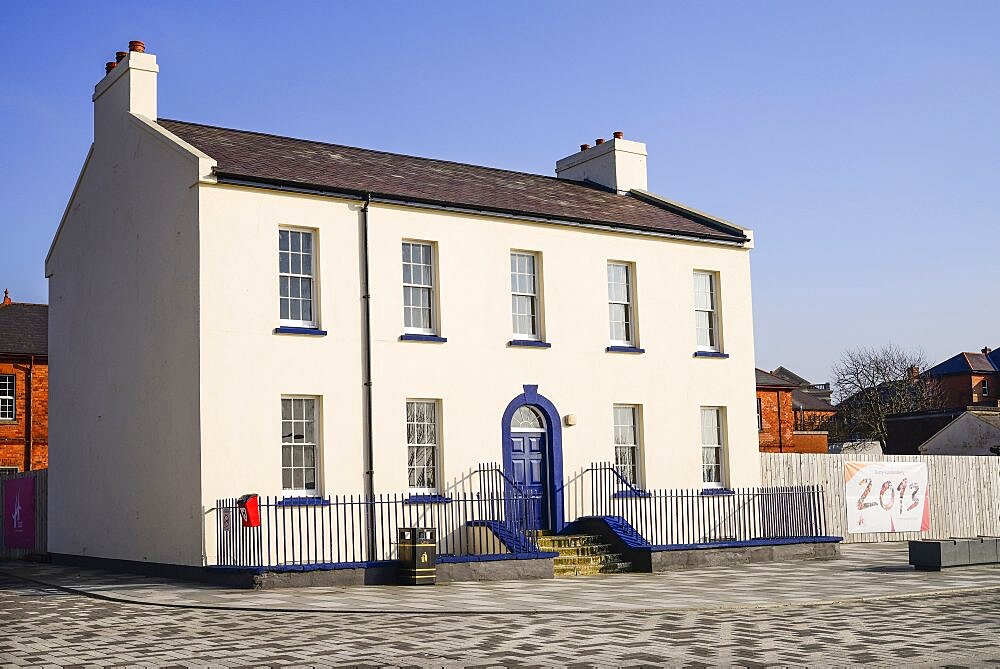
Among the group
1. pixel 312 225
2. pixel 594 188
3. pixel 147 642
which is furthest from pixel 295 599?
pixel 594 188

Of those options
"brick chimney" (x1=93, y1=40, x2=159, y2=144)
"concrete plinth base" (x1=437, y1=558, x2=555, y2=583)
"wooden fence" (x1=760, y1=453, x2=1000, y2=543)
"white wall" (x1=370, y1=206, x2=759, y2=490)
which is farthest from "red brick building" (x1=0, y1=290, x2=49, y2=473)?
"wooden fence" (x1=760, y1=453, x2=1000, y2=543)

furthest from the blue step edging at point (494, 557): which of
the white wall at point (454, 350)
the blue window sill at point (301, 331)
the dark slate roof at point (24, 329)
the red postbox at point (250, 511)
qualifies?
the dark slate roof at point (24, 329)

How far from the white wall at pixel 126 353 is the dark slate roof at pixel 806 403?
5578cm

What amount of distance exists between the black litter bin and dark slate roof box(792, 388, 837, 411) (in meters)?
57.5

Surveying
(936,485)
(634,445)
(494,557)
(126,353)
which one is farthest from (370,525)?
(936,485)

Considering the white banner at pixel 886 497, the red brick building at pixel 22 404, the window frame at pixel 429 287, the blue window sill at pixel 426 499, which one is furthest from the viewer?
the red brick building at pixel 22 404

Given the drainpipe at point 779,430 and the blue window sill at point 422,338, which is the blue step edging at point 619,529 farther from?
the drainpipe at point 779,430

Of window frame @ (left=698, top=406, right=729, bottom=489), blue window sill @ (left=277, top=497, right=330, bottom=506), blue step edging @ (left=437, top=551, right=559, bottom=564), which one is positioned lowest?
blue step edging @ (left=437, top=551, right=559, bottom=564)

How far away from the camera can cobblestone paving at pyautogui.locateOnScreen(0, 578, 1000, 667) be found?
11.0 m

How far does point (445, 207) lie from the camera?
2267 cm

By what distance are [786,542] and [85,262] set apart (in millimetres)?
15736

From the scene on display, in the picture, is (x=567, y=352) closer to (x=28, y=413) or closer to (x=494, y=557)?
(x=494, y=557)

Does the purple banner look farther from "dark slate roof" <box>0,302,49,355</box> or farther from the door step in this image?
the door step

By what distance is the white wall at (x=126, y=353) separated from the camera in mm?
20125
